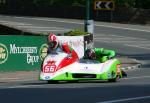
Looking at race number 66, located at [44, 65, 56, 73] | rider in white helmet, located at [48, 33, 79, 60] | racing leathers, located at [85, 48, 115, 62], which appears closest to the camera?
race number 66, located at [44, 65, 56, 73]

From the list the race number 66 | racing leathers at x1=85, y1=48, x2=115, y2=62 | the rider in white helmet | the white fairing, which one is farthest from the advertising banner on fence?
the race number 66

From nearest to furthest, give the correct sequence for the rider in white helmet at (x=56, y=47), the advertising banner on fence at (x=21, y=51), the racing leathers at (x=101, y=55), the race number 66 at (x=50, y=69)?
the race number 66 at (x=50, y=69), the rider in white helmet at (x=56, y=47), the racing leathers at (x=101, y=55), the advertising banner on fence at (x=21, y=51)

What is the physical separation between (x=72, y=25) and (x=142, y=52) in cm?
2058

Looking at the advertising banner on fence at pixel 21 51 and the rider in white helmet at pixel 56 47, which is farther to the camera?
the advertising banner on fence at pixel 21 51

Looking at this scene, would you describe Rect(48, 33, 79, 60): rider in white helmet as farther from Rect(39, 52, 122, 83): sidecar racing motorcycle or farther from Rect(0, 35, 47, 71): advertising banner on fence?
Rect(0, 35, 47, 71): advertising banner on fence

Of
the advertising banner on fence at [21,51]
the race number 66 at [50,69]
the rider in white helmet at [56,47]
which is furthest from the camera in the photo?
the advertising banner on fence at [21,51]

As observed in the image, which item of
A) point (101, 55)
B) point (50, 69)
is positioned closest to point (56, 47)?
point (50, 69)

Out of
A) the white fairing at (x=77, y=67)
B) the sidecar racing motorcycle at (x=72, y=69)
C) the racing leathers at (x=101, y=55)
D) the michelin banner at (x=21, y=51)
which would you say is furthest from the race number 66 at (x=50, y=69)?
the michelin banner at (x=21, y=51)

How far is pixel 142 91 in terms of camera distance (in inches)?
682

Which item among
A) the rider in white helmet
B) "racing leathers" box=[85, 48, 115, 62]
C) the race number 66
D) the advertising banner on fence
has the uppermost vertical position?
the rider in white helmet

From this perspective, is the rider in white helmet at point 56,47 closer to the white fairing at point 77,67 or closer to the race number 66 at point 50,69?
the white fairing at point 77,67

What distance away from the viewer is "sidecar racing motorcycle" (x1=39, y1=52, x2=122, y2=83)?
67.4 ft

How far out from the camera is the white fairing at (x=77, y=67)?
67.5 feet

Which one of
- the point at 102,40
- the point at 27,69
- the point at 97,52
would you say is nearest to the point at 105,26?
the point at 102,40
